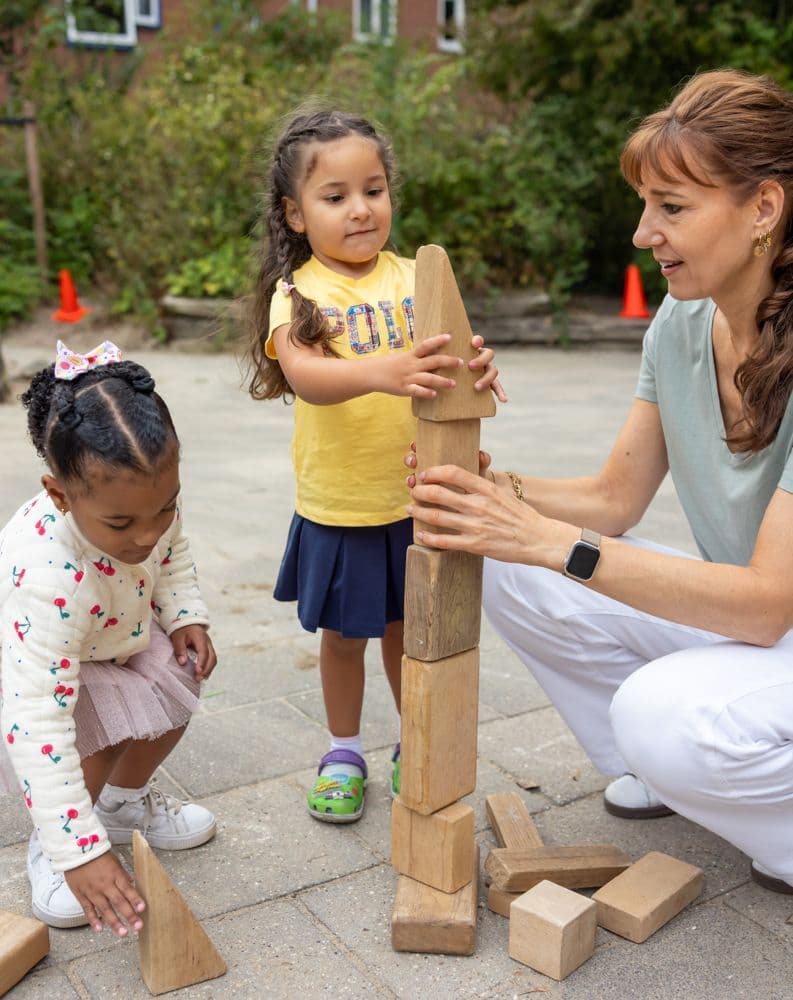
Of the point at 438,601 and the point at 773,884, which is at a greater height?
the point at 438,601

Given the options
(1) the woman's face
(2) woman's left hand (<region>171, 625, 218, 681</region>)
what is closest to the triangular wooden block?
(2) woman's left hand (<region>171, 625, 218, 681</region>)

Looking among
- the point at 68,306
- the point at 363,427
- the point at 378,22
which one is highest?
the point at 378,22

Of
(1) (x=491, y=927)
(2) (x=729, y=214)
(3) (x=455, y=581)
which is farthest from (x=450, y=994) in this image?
(2) (x=729, y=214)

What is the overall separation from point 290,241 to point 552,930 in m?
1.62

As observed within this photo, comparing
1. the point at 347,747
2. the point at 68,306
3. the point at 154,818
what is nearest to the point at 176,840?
the point at 154,818

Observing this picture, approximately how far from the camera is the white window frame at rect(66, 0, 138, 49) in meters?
14.9

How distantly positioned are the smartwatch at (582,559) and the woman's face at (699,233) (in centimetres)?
58

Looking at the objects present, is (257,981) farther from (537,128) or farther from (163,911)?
(537,128)

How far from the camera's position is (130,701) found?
2154 millimetres

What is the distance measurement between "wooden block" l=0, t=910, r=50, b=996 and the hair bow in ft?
3.15

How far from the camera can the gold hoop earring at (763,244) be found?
210cm

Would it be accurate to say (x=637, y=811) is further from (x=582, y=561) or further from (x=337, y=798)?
(x=582, y=561)

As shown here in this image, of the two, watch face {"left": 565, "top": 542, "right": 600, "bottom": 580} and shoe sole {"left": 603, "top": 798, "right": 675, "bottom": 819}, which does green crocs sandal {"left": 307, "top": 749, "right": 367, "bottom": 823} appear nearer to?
shoe sole {"left": 603, "top": 798, "right": 675, "bottom": 819}

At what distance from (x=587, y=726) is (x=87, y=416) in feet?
4.35
